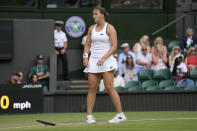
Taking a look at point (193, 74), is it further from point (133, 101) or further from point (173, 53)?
point (133, 101)

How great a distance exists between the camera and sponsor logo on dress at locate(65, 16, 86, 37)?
19.4 metres

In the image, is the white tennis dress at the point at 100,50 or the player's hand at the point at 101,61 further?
the white tennis dress at the point at 100,50

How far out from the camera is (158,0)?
20500mm

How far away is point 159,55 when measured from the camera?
17391mm

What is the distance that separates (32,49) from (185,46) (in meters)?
4.37

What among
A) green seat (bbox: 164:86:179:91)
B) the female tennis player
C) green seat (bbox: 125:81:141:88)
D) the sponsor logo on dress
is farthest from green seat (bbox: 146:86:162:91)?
the female tennis player

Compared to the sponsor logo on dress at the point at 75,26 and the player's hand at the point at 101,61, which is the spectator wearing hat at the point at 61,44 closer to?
the sponsor logo on dress at the point at 75,26

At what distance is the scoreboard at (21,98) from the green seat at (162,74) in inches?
142

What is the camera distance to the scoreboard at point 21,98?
1373 centimetres

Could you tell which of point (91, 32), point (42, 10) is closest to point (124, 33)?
point (42, 10)

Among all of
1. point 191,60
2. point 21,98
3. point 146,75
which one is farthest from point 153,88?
point 21,98

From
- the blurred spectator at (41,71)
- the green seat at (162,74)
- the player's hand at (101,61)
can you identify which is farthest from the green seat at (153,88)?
the player's hand at (101,61)

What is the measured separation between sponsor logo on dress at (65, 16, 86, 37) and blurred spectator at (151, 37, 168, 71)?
2907mm

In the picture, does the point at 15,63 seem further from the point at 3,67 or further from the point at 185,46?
the point at 185,46
